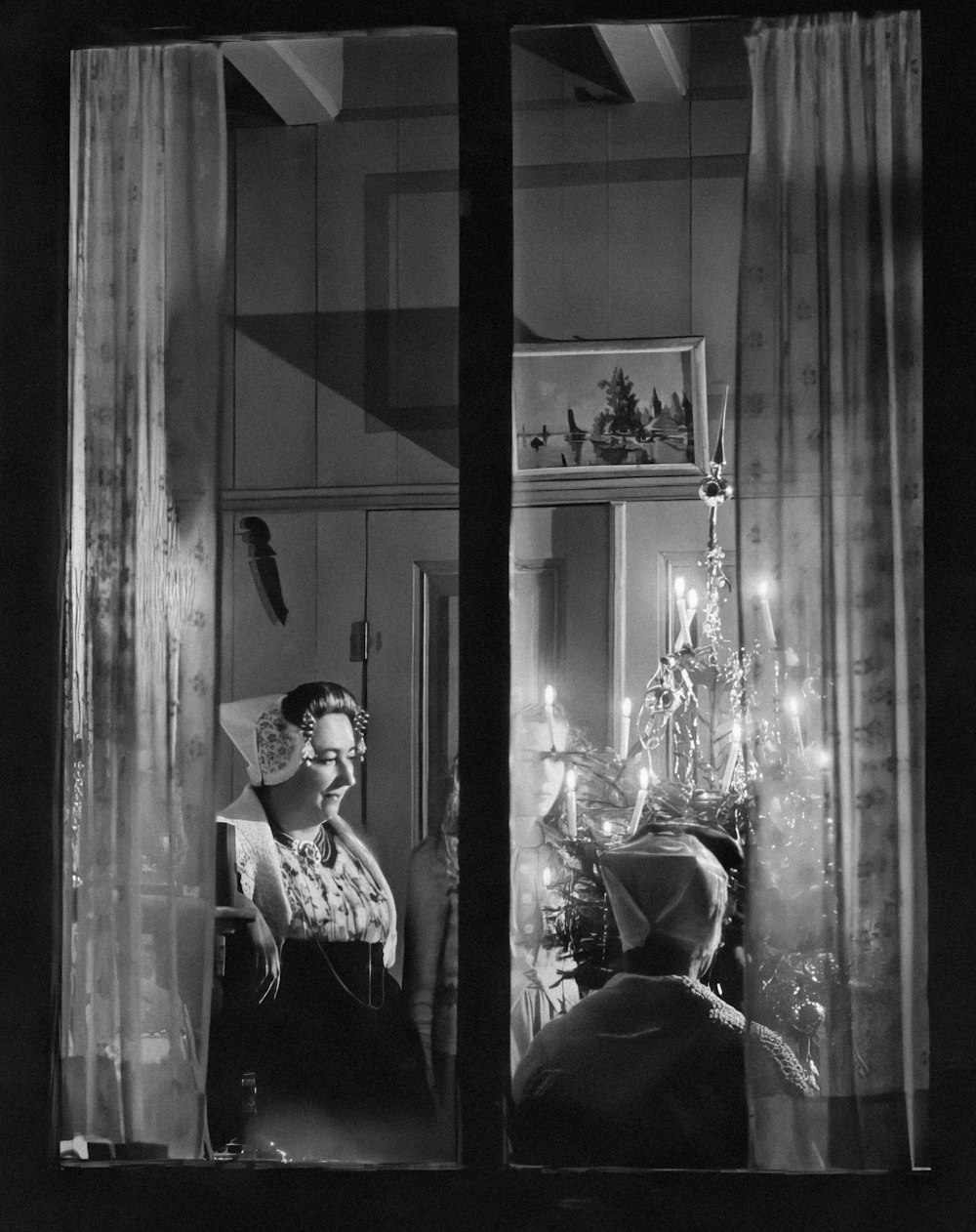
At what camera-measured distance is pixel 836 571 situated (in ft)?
6.72

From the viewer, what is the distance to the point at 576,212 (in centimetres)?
213

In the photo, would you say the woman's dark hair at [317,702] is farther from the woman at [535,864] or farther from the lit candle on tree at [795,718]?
the lit candle on tree at [795,718]

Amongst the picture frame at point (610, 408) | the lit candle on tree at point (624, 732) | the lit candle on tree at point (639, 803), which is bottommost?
the lit candle on tree at point (639, 803)

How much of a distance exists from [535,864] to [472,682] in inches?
11.0

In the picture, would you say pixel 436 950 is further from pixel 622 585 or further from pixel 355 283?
pixel 355 283

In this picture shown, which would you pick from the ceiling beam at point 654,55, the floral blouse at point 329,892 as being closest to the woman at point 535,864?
the floral blouse at point 329,892

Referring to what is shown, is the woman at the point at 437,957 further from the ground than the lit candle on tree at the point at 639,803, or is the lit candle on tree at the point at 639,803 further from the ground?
the lit candle on tree at the point at 639,803

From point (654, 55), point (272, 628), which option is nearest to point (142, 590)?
point (272, 628)

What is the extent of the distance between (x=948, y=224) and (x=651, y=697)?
31.0 inches

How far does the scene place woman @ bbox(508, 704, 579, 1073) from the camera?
6.86 feet

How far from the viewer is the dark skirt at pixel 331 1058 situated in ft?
6.92

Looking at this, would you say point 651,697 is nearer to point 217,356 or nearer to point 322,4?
point 217,356

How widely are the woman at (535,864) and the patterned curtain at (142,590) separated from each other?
454 millimetres

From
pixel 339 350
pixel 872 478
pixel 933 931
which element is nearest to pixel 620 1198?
pixel 933 931
